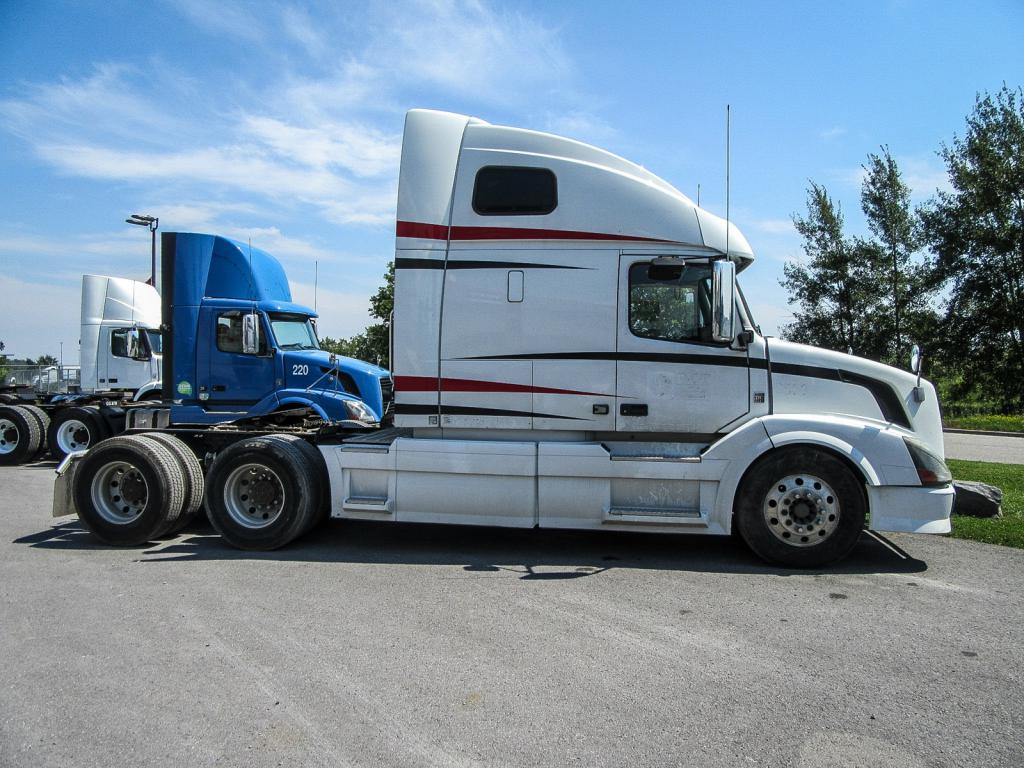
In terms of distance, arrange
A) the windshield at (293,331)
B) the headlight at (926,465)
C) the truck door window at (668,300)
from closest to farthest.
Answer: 1. the headlight at (926,465)
2. the truck door window at (668,300)
3. the windshield at (293,331)

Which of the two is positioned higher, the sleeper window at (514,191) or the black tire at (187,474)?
the sleeper window at (514,191)

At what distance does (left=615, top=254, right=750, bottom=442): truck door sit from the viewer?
20.5 feet

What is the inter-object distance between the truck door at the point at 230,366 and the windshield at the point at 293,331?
10.3 inches

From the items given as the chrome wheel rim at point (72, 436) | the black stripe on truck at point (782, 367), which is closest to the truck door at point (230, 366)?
the chrome wheel rim at point (72, 436)

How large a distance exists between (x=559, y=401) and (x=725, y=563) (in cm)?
211

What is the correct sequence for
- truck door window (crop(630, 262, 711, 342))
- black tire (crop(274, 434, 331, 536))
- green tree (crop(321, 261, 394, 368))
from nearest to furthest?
truck door window (crop(630, 262, 711, 342))
black tire (crop(274, 434, 331, 536))
green tree (crop(321, 261, 394, 368))

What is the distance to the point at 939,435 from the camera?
625 cm

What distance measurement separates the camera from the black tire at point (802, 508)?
19.2 feet

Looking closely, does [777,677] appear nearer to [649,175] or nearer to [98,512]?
[649,175]

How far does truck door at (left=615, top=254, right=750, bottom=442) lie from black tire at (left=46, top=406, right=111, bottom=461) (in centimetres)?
1144

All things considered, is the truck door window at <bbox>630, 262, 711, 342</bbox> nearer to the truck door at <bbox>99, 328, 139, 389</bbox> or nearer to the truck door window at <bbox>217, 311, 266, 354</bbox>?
the truck door window at <bbox>217, 311, 266, 354</bbox>

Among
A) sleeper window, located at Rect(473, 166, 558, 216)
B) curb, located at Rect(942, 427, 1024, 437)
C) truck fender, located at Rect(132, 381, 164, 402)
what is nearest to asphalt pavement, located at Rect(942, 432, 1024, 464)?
curb, located at Rect(942, 427, 1024, 437)

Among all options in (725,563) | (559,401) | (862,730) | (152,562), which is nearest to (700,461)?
(725,563)

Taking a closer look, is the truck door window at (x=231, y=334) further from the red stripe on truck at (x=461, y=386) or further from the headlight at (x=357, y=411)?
the red stripe on truck at (x=461, y=386)
